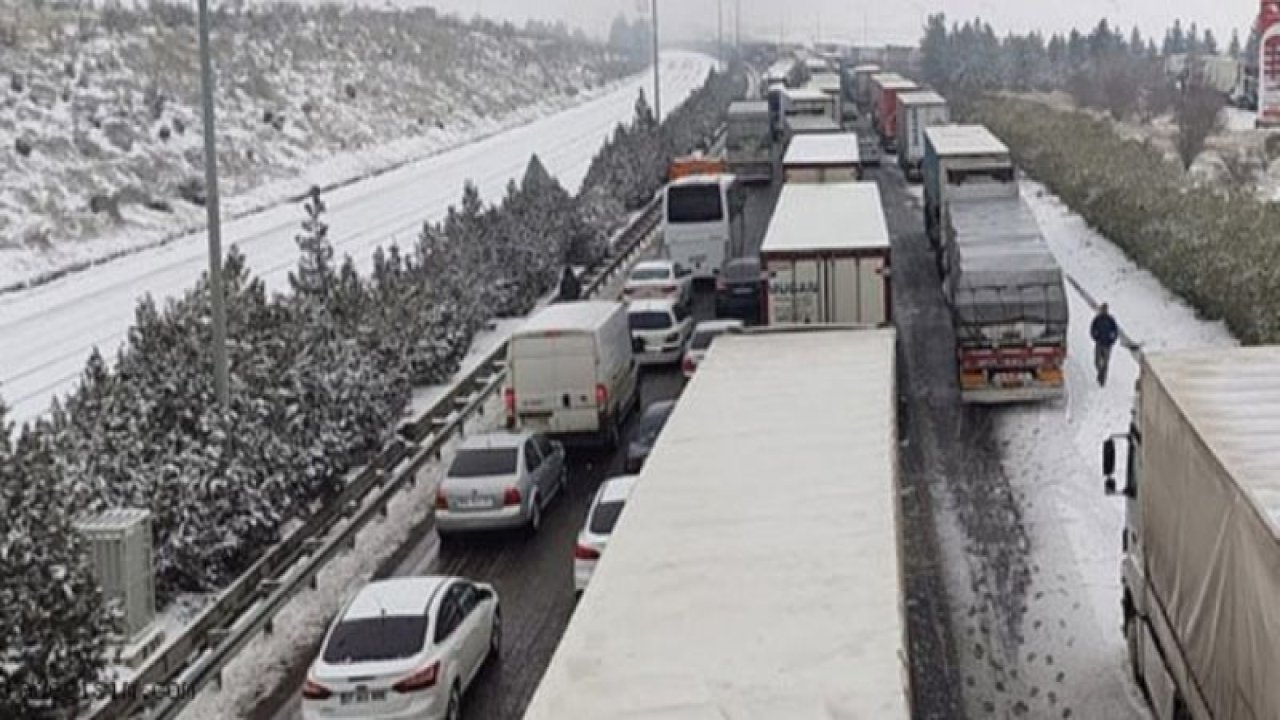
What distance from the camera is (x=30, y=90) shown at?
71125 millimetres

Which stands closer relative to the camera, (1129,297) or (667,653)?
(667,653)

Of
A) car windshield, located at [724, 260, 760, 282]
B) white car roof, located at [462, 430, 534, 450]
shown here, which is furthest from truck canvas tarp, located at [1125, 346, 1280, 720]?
car windshield, located at [724, 260, 760, 282]

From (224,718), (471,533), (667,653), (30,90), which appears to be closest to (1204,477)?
(667,653)

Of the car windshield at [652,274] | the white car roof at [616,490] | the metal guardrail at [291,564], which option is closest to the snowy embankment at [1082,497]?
the white car roof at [616,490]

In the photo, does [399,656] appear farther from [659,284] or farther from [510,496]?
[659,284]

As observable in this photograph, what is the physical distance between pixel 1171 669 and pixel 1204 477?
194 centimetres

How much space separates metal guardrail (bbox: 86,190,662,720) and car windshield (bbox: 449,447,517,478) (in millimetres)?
1313

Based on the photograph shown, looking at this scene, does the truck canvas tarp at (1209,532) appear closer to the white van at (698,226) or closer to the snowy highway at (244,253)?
the snowy highway at (244,253)

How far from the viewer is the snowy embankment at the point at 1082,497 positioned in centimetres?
1622

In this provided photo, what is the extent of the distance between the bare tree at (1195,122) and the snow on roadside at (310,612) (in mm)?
53741

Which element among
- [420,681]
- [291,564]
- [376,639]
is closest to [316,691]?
[376,639]

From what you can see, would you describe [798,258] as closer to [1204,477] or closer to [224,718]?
[224,718]

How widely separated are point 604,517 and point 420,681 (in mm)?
4561

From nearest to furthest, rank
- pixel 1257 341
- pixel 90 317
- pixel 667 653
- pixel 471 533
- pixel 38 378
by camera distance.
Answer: pixel 667 653
pixel 471 533
pixel 1257 341
pixel 38 378
pixel 90 317
